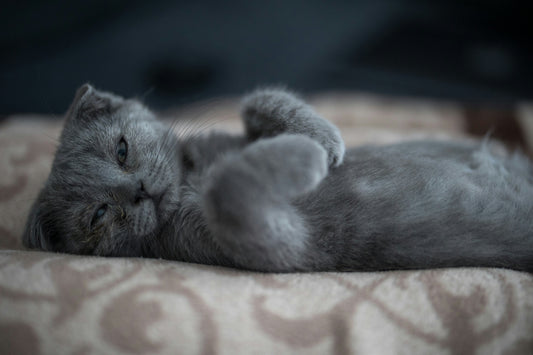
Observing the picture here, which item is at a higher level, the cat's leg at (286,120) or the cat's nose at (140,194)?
the cat's leg at (286,120)

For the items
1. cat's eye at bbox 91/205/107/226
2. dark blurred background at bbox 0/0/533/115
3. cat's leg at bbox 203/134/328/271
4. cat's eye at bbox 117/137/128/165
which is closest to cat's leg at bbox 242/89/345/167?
cat's leg at bbox 203/134/328/271

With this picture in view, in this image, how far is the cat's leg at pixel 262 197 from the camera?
84cm

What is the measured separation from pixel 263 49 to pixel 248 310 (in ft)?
6.79

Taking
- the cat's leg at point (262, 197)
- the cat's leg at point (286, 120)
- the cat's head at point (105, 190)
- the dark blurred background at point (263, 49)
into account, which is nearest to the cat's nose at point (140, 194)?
the cat's head at point (105, 190)

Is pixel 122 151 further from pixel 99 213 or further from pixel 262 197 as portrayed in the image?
pixel 262 197

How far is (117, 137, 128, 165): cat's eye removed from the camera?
1108 mm

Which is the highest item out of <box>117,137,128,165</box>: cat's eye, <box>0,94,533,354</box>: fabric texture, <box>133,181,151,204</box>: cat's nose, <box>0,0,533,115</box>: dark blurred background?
<box>0,0,533,115</box>: dark blurred background

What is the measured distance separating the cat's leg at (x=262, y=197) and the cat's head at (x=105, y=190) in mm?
228

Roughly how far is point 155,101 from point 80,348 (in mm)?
1858

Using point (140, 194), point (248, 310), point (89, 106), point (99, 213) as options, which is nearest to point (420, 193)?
point (248, 310)

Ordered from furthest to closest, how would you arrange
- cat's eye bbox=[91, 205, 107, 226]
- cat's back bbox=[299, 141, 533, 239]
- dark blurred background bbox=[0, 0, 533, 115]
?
1. dark blurred background bbox=[0, 0, 533, 115]
2. cat's eye bbox=[91, 205, 107, 226]
3. cat's back bbox=[299, 141, 533, 239]

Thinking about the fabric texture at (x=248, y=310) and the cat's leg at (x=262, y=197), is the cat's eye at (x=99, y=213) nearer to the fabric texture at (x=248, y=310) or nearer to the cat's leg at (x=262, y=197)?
the fabric texture at (x=248, y=310)

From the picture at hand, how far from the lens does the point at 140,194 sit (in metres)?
1.05

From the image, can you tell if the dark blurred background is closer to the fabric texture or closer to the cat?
the cat
